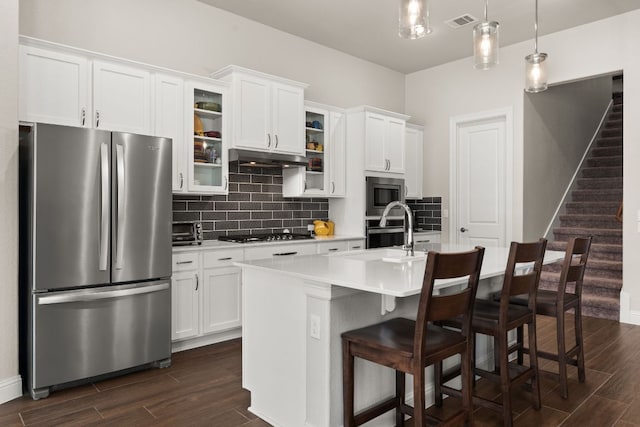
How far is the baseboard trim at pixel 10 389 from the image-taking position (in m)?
2.76

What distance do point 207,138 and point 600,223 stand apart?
539 cm

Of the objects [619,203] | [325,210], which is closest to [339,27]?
[325,210]

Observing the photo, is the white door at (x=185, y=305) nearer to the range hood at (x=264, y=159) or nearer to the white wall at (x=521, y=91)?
the range hood at (x=264, y=159)

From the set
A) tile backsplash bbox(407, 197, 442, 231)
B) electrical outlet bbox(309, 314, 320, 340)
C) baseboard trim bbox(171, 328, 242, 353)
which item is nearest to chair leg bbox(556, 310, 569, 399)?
electrical outlet bbox(309, 314, 320, 340)

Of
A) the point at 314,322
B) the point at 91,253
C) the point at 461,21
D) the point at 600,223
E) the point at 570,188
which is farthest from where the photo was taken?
the point at 570,188

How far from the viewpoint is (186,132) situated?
3.94m

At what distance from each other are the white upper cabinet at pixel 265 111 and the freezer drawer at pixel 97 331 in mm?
1653

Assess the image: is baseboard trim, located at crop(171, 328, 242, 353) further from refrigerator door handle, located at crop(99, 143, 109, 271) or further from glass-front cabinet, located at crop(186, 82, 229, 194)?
glass-front cabinet, located at crop(186, 82, 229, 194)

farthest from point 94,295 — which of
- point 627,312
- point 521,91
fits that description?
point 521,91

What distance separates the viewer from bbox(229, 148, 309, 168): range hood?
421 cm

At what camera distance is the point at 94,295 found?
9.79 feet

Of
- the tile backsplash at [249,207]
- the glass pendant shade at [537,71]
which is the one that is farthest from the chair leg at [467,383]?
the tile backsplash at [249,207]

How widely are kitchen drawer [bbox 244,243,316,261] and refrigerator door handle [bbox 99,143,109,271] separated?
132 cm

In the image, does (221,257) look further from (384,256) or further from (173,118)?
(384,256)
